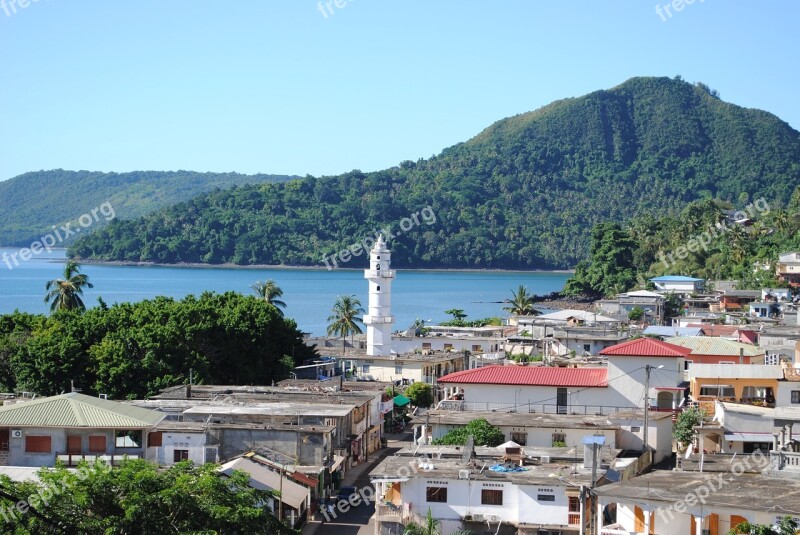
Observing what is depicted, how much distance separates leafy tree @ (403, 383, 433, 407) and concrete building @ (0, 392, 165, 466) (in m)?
20.8

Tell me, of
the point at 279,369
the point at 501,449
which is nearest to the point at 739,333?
the point at 279,369

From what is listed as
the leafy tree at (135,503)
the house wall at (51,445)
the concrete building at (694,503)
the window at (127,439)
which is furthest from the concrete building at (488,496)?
the house wall at (51,445)

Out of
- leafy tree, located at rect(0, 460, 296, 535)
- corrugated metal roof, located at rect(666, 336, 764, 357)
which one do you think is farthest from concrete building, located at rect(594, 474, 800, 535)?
corrugated metal roof, located at rect(666, 336, 764, 357)

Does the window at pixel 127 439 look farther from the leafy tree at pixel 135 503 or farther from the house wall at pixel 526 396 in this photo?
the house wall at pixel 526 396

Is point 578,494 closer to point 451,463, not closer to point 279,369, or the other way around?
point 451,463

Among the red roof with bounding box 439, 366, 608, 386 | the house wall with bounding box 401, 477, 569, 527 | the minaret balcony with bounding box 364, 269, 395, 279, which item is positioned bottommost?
the house wall with bounding box 401, 477, 569, 527

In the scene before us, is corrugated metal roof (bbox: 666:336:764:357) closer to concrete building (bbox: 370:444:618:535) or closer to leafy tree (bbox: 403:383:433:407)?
leafy tree (bbox: 403:383:433:407)

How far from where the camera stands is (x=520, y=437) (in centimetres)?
3197

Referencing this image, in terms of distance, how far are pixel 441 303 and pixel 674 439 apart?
399 feet

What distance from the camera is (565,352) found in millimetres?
55281

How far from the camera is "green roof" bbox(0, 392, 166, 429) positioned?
89.7ft

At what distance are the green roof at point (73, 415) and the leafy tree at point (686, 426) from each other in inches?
537

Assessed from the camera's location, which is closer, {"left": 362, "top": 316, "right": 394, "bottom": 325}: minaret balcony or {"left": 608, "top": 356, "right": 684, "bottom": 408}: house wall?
{"left": 608, "top": 356, "right": 684, "bottom": 408}: house wall

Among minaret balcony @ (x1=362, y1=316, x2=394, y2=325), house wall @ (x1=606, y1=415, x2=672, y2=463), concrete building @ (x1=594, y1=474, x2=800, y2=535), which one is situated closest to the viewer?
concrete building @ (x1=594, y1=474, x2=800, y2=535)
